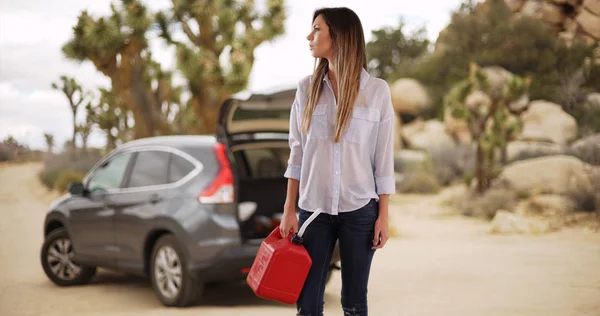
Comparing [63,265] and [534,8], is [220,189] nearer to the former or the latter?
[63,265]

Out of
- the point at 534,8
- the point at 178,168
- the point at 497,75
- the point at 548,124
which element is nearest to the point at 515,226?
the point at 178,168

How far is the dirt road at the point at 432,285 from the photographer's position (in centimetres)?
656

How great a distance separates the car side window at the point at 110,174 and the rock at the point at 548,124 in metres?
21.0

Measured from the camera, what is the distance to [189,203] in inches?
252

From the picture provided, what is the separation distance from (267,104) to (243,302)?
72.2 inches

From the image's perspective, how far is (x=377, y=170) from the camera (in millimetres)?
3373

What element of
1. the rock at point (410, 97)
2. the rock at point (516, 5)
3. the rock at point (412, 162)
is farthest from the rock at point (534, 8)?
the rock at point (412, 162)

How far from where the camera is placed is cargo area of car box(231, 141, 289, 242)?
6703 millimetres

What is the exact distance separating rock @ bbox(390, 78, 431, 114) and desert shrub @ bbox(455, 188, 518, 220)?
17.8 m

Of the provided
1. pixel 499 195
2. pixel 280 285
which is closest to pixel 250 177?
pixel 280 285

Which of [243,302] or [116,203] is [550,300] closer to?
[243,302]

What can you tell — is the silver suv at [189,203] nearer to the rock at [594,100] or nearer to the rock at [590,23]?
the rock at [594,100]

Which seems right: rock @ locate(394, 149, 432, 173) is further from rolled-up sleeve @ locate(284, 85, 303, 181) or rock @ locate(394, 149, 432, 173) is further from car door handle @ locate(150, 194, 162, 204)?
rolled-up sleeve @ locate(284, 85, 303, 181)

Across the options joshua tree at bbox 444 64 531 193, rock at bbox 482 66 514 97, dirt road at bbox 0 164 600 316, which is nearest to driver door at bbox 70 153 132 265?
dirt road at bbox 0 164 600 316
